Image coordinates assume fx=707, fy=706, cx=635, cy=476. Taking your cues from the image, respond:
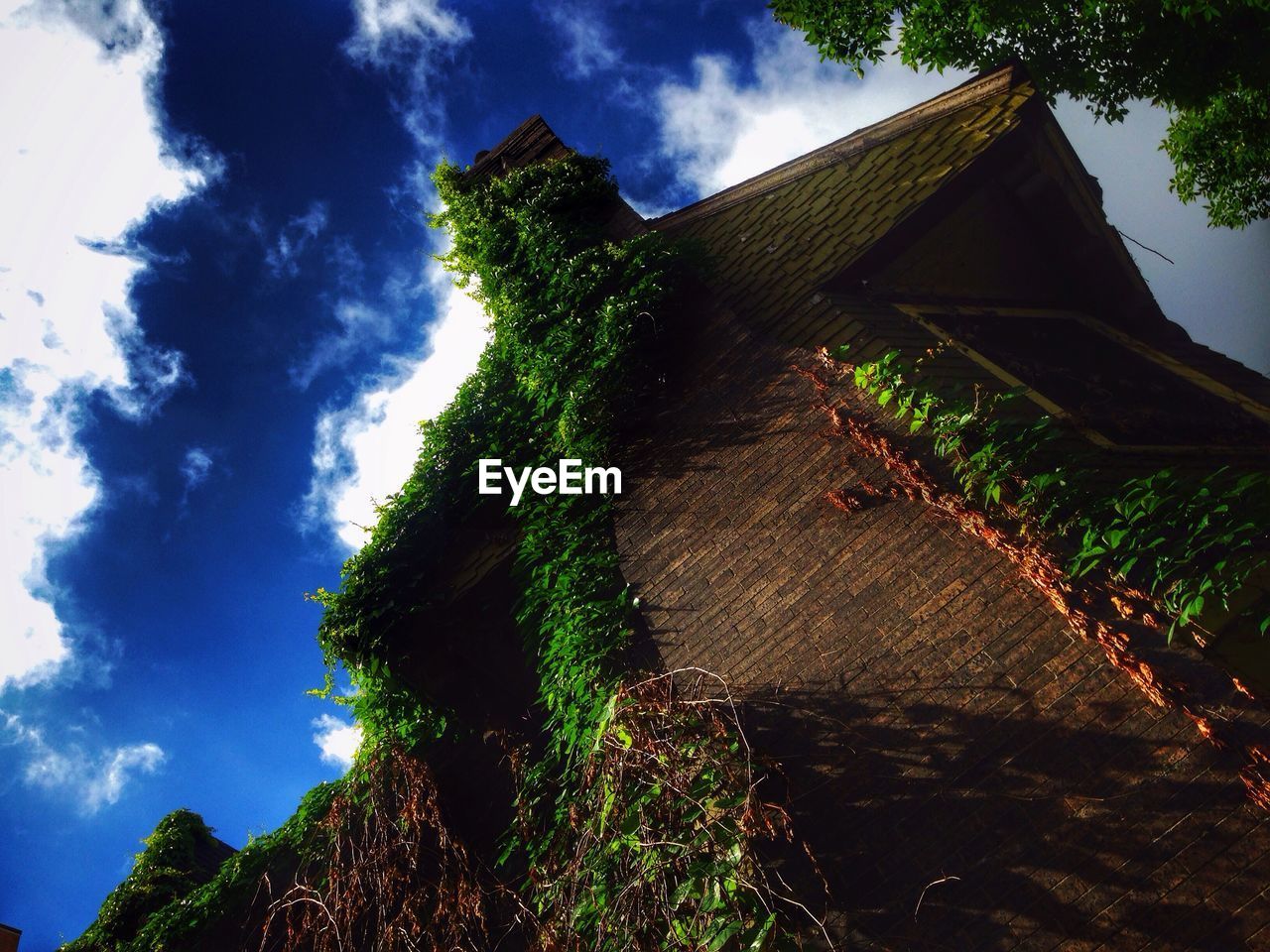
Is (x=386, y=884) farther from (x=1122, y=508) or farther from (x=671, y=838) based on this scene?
(x=1122, y=508)

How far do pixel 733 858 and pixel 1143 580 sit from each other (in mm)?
3100

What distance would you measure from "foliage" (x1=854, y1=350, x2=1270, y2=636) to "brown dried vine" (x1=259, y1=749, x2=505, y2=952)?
17.5ft

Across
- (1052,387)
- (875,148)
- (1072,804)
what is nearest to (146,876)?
(1072,804)

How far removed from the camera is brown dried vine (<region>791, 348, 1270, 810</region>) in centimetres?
391

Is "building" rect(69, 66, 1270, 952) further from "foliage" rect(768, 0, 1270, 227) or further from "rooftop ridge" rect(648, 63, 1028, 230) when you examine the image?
"foliage" rect(768, 0, 1270, 227)

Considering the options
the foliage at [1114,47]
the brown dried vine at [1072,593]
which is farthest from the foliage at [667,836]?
the foliage at [1114,47]

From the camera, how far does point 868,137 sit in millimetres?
8391

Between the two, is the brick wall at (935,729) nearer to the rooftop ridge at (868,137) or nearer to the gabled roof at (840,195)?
the gabled roof at (840,195)

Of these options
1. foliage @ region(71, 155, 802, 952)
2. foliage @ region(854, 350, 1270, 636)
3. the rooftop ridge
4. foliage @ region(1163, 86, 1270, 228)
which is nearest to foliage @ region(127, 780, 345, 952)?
foliage @ region(71, 155, 802, 952)

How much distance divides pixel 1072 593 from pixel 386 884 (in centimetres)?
593

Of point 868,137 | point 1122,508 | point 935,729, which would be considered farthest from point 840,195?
point 935,729

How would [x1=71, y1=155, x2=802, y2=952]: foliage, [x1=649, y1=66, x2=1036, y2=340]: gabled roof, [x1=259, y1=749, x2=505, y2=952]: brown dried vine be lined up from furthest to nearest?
1. [x1=649, y1=66, x2=1036, y2=340]: gabled roof
2. [x1=259, y1=749, x2=505, y2=952]: brown dried vine
3. [x1=71, y1=155, x2=802, y2=952]: foliage

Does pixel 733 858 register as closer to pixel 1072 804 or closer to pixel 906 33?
pixel 1072 804

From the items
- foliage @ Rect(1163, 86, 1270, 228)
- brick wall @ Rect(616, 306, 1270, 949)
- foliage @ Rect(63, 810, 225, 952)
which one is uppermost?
foliage @ Rect(1163, 86, 1270, 228)
